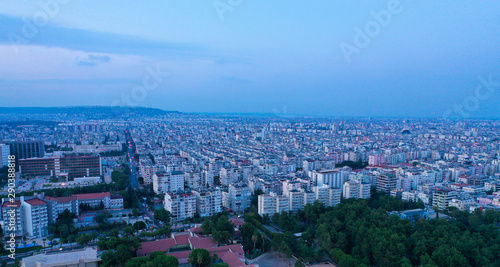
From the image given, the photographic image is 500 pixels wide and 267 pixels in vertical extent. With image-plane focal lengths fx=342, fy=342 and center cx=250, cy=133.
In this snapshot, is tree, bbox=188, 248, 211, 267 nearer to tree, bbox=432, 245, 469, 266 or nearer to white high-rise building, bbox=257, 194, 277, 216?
white high-rise building, bbox=257, 194, 277, 216

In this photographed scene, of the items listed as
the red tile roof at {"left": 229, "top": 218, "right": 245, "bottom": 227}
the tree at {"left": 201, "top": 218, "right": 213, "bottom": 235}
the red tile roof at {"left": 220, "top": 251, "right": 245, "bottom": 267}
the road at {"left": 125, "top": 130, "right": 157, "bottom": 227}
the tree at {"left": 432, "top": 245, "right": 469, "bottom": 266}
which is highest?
the tree at {"left": 432, "top": 245, "right": 469, "bottom": 266}

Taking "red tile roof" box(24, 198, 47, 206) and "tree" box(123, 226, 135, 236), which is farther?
"red tile roof" box(24, 198, 47, 206)

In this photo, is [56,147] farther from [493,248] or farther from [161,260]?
[493,248]

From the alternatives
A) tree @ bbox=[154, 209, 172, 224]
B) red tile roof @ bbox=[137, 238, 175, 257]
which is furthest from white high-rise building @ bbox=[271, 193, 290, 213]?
red tile roof @ bbox=[137, 238, 175, 257]

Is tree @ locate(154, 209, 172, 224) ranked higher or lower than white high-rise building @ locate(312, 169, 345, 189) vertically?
lower

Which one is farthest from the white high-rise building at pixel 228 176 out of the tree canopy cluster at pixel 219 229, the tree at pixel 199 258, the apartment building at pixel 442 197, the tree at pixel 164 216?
the tree at pixel 199 258

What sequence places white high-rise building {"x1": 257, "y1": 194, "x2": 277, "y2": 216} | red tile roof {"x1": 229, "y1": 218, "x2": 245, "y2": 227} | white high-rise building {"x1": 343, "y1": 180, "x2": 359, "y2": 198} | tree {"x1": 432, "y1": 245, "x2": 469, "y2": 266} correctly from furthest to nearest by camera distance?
white high-rise building {"x1": 343, "y1": 180, "x2": 359, "y2": 198}, white high-rise building {"x1": 257, "y1": 194, "x2": 277, "y2": 216}, red tile roof {"x1": 229, "y1": 218, "x2": 245, "y2": 227}, tree {"x1": 432, "y1": 245, "x2": 469, "y2": 266}

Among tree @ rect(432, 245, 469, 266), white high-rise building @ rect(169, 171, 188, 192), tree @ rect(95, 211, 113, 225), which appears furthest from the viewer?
white high-rise building @ rect(169, 171, 188, 192)

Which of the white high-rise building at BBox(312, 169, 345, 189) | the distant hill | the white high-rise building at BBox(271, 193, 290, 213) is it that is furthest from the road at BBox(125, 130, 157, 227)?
the distant hill

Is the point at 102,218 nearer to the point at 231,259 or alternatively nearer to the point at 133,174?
the point at 231,259
